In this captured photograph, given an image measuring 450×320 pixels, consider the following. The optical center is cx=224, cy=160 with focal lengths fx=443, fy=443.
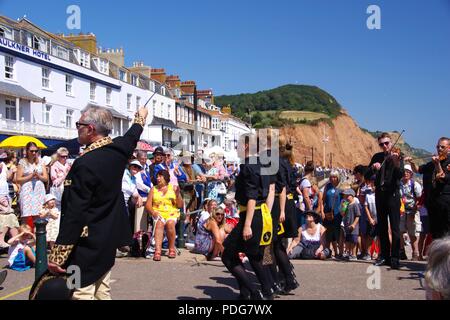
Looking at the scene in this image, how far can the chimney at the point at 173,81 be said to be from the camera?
56.2m

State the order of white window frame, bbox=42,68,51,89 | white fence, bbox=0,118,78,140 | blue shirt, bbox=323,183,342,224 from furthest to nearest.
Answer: white window frame, bbox=42,68,51,89 → white fence, bbox=0,118,78,140 → blue shirt, bbox=323,183,342,224

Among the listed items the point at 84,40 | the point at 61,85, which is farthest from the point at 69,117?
the point at 84,40

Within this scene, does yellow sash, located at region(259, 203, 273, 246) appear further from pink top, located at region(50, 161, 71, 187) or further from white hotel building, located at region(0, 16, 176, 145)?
white hotel building, located at region(0, 16, 176, 145)

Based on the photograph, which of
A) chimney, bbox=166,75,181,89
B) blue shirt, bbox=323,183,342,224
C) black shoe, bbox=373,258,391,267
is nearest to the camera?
black shoe, bbox=373,258,391,267

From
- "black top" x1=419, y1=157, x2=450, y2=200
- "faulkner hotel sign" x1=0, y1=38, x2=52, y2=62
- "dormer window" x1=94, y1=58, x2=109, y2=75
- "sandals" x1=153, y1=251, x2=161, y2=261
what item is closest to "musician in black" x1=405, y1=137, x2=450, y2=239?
"black top" x1=419, y1=157, x2=450, y2=200

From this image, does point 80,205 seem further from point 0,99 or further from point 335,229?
point 0,99

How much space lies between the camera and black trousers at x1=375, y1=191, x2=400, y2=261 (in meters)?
6.88

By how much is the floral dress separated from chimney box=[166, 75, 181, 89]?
48.9m

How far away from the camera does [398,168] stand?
267 inches

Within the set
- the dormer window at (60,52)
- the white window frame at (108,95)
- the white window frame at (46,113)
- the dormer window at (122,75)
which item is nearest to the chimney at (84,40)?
the dormer window at (122,75)

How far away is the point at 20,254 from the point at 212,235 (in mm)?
3196

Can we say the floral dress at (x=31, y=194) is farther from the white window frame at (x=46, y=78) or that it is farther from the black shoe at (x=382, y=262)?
the white window frame at (x=46, y=78)

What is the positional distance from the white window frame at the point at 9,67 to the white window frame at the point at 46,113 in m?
3.08

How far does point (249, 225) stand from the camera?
479cm
